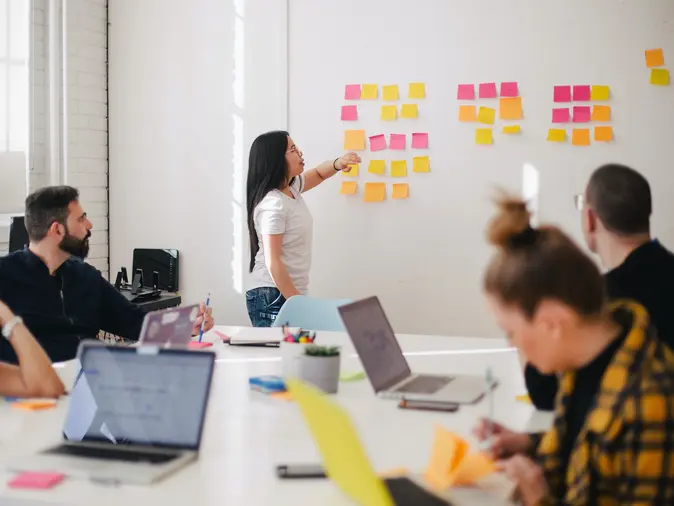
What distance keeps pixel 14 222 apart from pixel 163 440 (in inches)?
94.7

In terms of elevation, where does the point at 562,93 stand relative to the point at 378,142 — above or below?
above

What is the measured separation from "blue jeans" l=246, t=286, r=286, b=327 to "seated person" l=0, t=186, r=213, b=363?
87 cm

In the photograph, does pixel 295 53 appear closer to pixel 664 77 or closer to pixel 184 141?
pixel 184 141

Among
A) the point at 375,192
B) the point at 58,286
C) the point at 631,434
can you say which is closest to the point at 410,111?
the point at 375,192

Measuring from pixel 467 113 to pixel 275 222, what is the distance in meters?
1.14

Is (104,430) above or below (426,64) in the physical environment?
below

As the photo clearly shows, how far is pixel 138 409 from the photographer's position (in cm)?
162

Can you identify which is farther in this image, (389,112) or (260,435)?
(389,112)

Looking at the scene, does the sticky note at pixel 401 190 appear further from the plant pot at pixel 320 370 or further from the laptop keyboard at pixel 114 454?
the laptop keyboard at pixel 114 454

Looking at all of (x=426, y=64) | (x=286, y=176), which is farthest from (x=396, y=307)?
(x=426, y=64)

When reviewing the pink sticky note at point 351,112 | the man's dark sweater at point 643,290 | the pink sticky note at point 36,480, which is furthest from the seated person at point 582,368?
the pink sticky note at point 351,112

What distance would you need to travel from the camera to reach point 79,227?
9.73 ft

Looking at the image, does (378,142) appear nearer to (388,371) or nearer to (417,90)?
(417,90)

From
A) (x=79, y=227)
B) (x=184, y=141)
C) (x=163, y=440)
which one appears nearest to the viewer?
(x=163, y=440)
